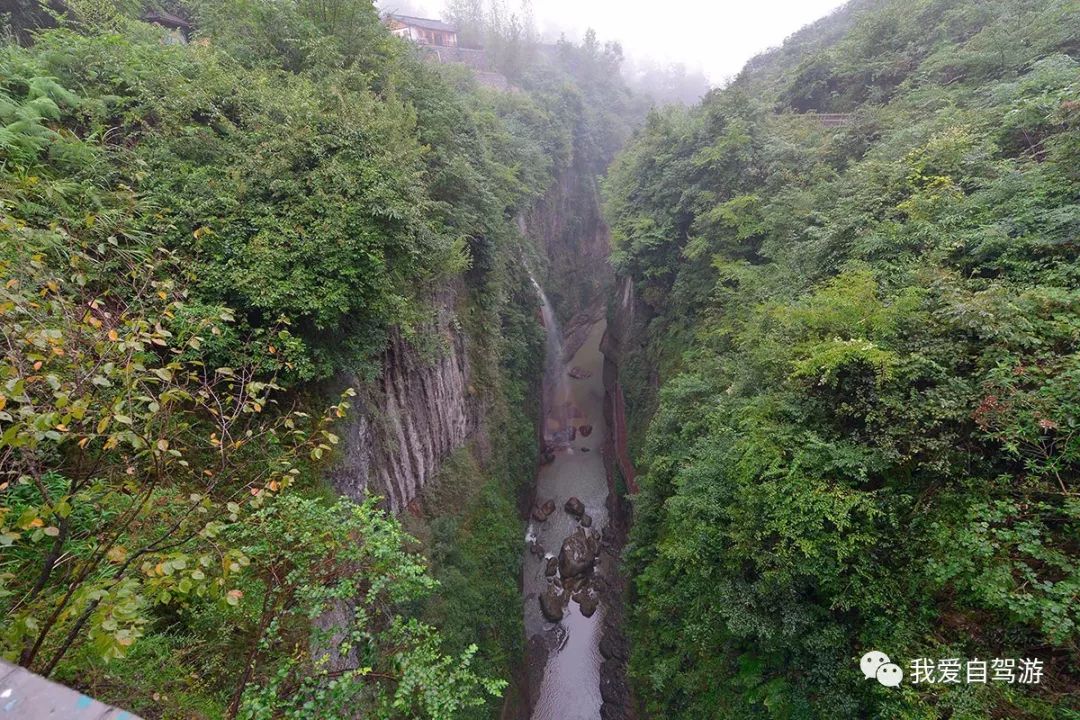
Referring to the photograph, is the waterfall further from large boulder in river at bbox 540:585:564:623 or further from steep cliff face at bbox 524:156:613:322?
large boulder in river at bbox 540:585:564:623

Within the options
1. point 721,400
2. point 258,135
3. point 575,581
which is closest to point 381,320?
point 258,135

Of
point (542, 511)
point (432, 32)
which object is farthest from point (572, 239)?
point (432, 32)

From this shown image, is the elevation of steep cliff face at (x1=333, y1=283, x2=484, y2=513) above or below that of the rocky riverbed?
above
